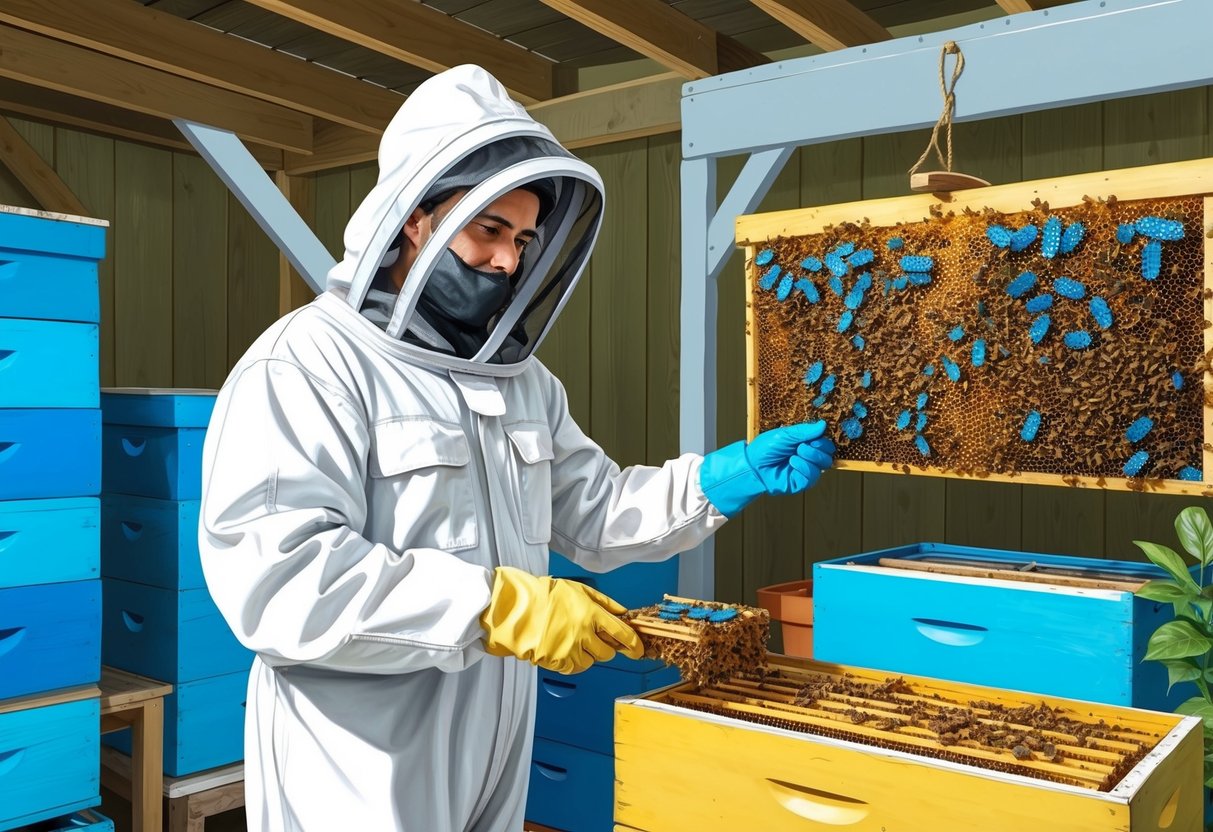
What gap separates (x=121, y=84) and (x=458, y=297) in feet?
6.83

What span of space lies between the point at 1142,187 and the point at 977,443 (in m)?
0.45

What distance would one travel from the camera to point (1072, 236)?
1.55m

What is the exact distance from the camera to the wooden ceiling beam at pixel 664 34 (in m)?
2.58

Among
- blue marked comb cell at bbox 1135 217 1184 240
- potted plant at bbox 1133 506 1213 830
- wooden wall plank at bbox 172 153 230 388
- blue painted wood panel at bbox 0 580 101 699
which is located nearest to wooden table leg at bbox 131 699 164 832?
blue painted wood panel at bbox 0 580 101 699

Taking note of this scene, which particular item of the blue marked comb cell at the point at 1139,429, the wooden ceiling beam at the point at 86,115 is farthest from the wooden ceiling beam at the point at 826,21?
the wooden ceiling beam at the point at 86,115

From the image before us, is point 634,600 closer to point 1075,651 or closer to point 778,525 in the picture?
point 778,525

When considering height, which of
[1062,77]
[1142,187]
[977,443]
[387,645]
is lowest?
[387,645]

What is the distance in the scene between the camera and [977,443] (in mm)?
1706

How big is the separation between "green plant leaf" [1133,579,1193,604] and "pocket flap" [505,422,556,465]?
1023 mm

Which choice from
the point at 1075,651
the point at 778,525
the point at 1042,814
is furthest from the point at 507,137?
the point at 778,525

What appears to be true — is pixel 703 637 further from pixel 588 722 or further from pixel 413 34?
pixel 413 34

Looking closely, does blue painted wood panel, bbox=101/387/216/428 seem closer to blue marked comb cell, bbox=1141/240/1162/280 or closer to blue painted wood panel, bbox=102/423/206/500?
blue painted wood panel, bbox=102/423/206/500

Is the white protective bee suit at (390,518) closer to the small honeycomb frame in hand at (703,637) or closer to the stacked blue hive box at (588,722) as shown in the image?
the small honeycomb frame in hand at (703,637)

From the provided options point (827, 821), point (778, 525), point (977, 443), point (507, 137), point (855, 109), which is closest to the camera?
point (827, 821)
